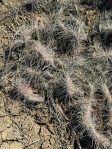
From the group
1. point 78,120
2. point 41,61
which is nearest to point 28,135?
point 78,120

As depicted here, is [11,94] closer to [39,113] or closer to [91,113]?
[39,113]

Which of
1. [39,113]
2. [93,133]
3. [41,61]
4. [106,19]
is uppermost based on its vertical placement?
[106,19]

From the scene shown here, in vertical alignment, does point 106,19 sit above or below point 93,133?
above

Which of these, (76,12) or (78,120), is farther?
(76,12)

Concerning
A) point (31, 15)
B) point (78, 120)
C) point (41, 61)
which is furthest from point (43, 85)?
point (31, 15)

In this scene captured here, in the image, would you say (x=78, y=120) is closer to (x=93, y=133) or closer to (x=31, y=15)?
(x=93, y=133)

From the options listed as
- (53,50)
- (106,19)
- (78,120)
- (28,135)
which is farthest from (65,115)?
(106,19)

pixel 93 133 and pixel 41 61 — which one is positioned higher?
pixel 41 61

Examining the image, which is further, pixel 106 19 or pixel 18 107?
pixel 106 19
